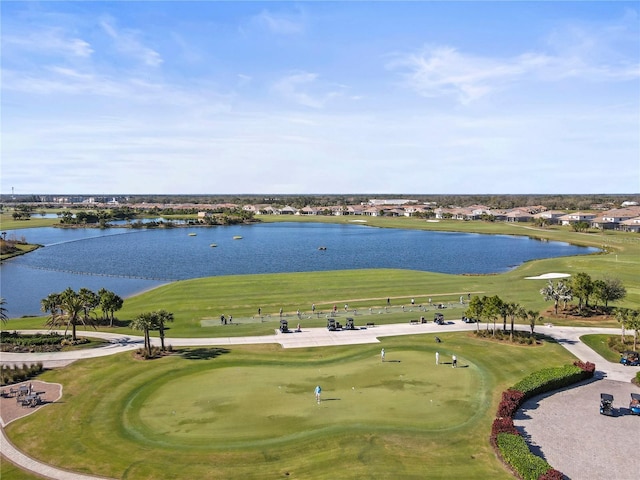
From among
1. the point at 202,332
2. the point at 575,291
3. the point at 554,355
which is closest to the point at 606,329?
the point at 575,291

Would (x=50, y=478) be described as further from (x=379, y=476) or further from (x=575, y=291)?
(x=575, y=291)

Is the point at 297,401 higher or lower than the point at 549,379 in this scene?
lower

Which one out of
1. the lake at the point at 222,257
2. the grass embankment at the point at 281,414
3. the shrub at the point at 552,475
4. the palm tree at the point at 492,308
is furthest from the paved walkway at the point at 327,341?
the lake at the point at 222,257

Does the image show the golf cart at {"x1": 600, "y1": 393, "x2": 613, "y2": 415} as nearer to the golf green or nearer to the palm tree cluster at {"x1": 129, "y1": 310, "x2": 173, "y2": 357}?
the golf green

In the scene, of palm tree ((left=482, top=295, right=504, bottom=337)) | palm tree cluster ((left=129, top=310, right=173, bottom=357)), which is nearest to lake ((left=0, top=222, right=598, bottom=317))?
palm tree cluster ((left=129, top=310, right=173, bottom=357))

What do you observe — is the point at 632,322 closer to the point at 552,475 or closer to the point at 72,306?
the point at 552,475

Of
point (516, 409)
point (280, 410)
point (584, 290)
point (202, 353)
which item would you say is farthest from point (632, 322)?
point (202, 353)
